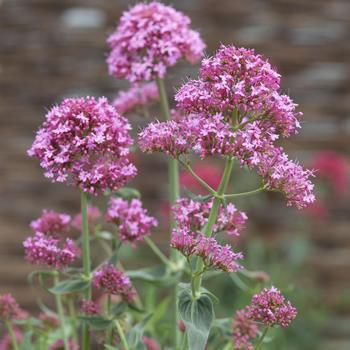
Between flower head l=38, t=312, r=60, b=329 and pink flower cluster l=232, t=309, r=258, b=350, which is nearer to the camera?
pink flower cluster l=232, t=309, r=258, b=350

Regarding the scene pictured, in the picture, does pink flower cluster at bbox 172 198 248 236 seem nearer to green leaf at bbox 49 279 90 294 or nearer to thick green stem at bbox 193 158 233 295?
thick green stem at bbox 193 158 233 295

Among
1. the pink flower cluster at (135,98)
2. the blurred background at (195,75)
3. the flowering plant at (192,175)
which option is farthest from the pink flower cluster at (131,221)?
the blurred background at (195,75)

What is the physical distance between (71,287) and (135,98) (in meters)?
0.52

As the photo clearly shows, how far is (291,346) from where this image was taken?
2939 mm

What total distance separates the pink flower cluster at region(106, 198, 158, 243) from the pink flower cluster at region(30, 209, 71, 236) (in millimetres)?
75

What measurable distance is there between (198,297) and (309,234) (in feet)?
7.29

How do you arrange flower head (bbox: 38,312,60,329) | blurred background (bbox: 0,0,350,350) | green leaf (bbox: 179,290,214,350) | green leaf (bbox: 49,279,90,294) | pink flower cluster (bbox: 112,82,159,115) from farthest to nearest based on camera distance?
blurred background (bbox: 0,0,350,350), pink flower cluster (bbox: 112,82,159,115), flower head (bbox: 38,312,60,329), green leaf (bbox: 49,279,90,294), green leaf (bbox: 179,290,214,350)

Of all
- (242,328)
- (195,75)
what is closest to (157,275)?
(242,328)

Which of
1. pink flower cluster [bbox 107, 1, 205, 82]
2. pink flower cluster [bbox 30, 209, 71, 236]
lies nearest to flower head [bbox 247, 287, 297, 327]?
pink flower cluster [bbox 30, 209, 71, 236]

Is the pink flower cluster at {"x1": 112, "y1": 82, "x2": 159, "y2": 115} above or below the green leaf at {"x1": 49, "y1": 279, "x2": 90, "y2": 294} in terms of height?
above

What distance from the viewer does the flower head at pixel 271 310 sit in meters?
1.11

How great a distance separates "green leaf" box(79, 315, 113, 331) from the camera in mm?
1246

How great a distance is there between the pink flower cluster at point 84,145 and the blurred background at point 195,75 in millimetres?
1951

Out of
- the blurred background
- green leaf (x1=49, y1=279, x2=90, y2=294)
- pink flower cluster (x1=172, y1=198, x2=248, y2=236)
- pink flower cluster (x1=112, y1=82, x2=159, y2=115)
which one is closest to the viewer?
pink flower cluster (x1=172, y1=198, x2=248, y2=236)
